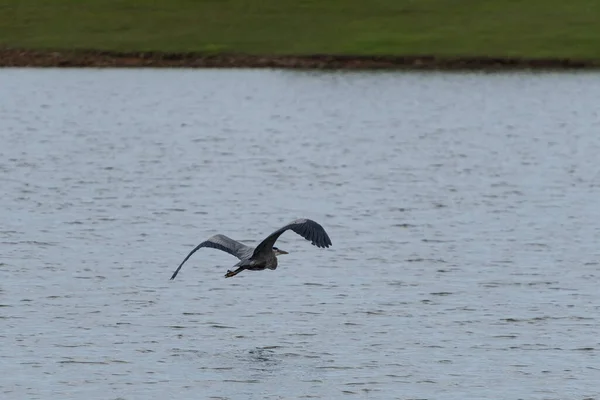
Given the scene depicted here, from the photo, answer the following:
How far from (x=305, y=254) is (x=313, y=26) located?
41.1m

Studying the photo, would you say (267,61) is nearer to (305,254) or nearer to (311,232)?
(305,254)

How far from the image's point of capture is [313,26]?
220 ft

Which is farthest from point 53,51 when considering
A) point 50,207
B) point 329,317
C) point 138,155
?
point 329,317

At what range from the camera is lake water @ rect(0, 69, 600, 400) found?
59.8 feet

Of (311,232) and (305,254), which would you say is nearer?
(311,232)

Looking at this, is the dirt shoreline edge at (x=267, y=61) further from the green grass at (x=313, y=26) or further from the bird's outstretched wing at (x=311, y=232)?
the bird's outstretched wing at (x=311, y=232)

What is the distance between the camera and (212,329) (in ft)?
66.8

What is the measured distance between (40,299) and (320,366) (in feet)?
17.7

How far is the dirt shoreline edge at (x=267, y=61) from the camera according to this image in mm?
61719

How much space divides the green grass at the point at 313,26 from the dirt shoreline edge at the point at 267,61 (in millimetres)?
414

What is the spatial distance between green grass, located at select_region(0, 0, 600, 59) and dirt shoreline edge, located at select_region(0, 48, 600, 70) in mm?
414

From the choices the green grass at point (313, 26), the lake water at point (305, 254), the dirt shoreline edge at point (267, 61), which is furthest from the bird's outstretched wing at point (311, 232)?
the green grass at point (313, 26)

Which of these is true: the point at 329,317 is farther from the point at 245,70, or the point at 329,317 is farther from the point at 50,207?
the point at 245,70

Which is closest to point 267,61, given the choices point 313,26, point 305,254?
point 313,26
